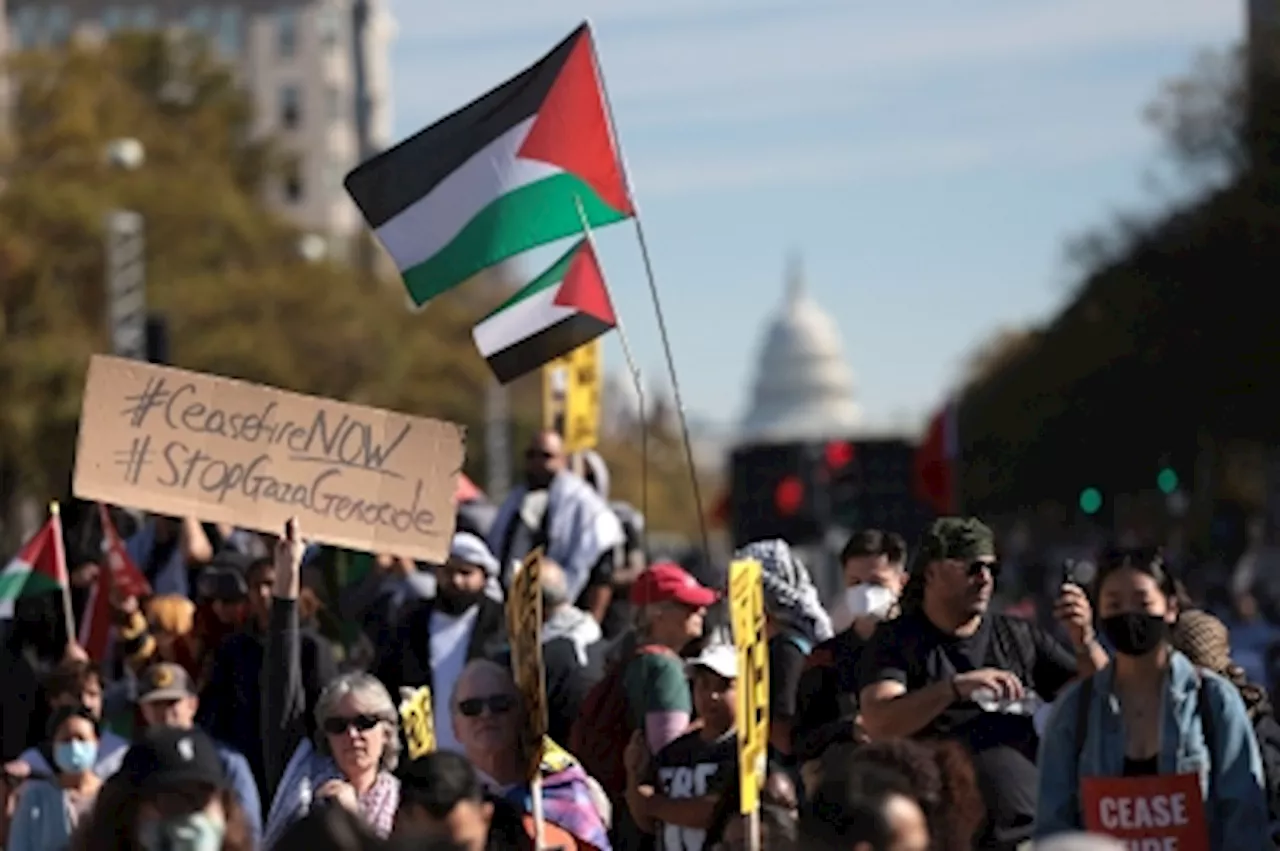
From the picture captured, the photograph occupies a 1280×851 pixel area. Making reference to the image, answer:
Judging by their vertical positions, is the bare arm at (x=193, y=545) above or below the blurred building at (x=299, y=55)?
below

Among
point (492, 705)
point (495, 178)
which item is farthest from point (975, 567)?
point (495, 178)

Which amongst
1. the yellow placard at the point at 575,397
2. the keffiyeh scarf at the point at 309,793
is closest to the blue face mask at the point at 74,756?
the keffiyeh scarf at the point at 309,793

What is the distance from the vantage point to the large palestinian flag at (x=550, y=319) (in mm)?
12305

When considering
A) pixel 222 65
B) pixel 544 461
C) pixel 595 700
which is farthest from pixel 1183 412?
pixel 595 700

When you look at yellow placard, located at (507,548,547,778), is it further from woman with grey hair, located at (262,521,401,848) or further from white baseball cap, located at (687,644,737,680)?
white baseball cap, located at (687,644,737,680)

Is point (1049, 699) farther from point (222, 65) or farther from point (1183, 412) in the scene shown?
point (222, 65)

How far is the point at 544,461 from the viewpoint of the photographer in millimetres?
15648

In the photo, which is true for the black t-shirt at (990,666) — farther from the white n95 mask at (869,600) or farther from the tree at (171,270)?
the tree at (171,270)

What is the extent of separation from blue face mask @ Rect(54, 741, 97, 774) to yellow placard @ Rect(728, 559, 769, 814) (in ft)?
10.6

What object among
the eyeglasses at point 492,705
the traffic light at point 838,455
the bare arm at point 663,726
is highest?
the traffic light at point 838,455

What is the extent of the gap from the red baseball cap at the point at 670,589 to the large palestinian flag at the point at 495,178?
131 cm

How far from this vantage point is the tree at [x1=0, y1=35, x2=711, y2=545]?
5591 centimetres

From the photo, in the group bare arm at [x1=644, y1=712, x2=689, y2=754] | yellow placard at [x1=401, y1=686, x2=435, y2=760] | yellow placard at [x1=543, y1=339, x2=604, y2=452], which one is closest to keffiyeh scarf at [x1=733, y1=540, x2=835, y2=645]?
bare arm at [x1=644, y1=712, x2=689, y2=754]

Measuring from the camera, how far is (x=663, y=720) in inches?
407
